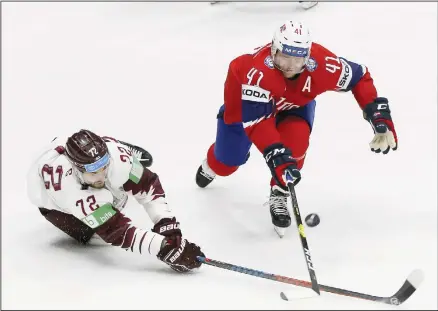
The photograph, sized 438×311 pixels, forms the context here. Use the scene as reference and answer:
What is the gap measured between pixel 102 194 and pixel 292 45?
0.97 metres

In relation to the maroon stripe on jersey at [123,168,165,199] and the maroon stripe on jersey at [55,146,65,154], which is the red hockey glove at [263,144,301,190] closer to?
the maroon stripe on jersey at [123,168,165,199]

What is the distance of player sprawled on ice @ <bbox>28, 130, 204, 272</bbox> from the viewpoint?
255 centimetres

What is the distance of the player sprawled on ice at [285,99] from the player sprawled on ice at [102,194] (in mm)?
497

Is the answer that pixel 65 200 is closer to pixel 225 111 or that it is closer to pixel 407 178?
pixel 225 111

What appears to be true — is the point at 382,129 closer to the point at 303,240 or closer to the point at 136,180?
the point at 303,240

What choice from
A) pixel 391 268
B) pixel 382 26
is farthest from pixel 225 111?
pixel 382 26

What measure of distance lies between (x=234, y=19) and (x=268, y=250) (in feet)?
11.2

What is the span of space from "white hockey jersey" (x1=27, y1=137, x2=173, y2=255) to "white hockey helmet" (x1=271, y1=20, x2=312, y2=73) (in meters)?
0.75

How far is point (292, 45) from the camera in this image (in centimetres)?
273

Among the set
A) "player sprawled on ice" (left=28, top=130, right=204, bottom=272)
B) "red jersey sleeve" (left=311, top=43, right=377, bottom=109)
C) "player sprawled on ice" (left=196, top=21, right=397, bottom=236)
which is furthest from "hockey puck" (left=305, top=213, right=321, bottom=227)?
"player sprawled on ice" (left=28, top=130, right=204, bottom=272)

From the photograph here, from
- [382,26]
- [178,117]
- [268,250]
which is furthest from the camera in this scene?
[382,26]

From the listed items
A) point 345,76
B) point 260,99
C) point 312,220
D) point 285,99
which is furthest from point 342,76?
point 312,220

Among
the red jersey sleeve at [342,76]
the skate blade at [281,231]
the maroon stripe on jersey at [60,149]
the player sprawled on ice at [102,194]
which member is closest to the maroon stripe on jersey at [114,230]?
the player sprawled on ice at [102,194]

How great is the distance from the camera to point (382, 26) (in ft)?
18.1
